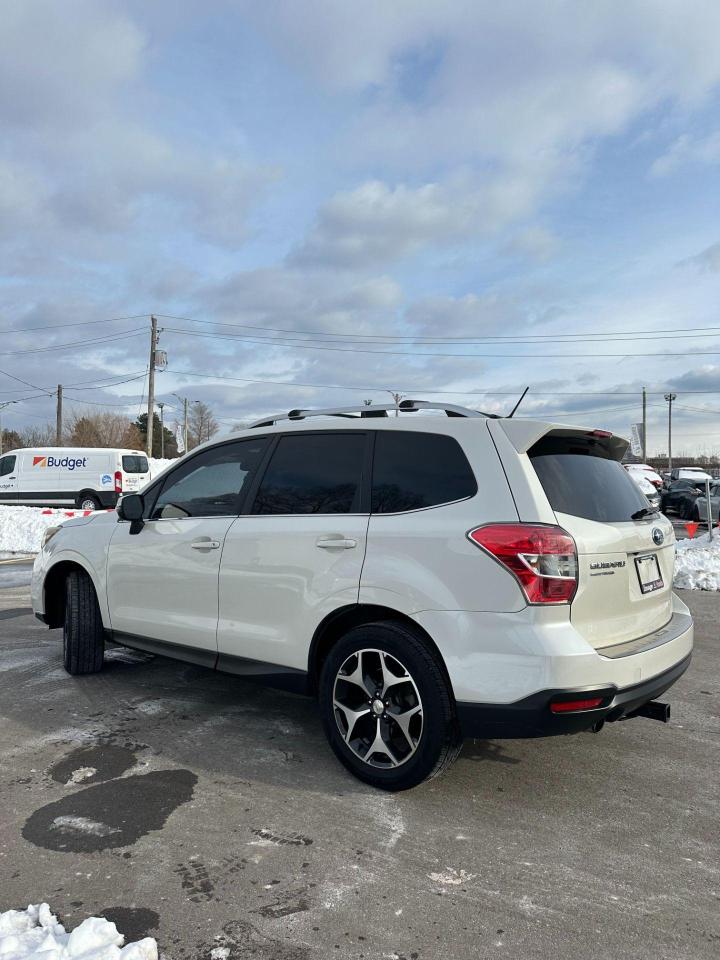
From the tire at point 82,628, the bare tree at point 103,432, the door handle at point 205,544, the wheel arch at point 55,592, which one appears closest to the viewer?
the door handle at point 205,544

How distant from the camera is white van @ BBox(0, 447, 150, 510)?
77.4 feet

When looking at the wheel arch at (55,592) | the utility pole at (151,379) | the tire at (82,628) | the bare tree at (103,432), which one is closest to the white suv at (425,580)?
the tire at (82,628)

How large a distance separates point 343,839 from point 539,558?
1.43 meters

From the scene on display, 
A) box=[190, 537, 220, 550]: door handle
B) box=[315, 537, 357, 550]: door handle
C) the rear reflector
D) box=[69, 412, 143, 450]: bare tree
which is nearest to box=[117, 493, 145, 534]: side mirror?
box=[190, 537, 220, 550]: door handle

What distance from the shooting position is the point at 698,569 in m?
10.1

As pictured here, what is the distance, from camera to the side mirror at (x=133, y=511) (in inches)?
188

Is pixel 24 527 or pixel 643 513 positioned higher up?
pixel 643 513

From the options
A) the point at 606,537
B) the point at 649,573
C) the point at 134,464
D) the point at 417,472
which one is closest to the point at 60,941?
the point at 417,472

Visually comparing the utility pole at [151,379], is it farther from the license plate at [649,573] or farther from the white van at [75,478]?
the license plate at [649,573]

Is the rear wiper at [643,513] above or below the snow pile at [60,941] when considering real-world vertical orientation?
above

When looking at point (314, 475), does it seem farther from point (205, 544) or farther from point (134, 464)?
point (134, 464)

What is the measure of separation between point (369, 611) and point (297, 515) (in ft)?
2.30

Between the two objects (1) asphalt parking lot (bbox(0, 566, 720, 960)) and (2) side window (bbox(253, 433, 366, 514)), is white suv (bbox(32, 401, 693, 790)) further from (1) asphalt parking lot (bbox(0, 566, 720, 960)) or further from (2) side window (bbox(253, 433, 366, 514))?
(1) asphalt parking lot (bbox(0, 566, 720, 960))

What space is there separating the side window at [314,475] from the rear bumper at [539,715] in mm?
1162
